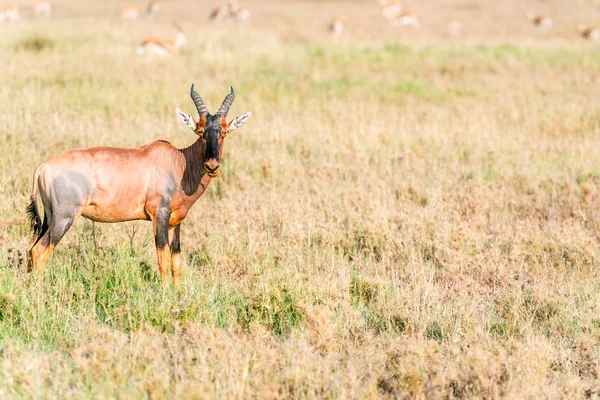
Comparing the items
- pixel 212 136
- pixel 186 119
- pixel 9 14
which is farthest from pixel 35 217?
pixel 9 14

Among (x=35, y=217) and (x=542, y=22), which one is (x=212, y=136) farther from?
(x=542, y=22)

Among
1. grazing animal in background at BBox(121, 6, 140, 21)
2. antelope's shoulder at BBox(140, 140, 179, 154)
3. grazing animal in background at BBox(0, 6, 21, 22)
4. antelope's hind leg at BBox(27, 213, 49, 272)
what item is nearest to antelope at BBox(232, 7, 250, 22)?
grazing animal in background at BBox(121, 6, 140, 21)

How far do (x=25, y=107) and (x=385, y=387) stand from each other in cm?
857

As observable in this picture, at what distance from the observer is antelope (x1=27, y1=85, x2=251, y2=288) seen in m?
5.80

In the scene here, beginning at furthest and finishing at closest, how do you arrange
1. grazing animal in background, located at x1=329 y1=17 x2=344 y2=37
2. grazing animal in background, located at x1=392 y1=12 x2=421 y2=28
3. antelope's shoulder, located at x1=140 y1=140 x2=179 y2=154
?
grazing animal in background, located at x1=392 y1=12 x2=421 y2=28
grazing animal in background, located at x1=329 y1=17 x2=344 y2=37
antelope's shoulder, located at x1=140 y1=140 x2=179 y2=154

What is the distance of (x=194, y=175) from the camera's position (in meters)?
6.37

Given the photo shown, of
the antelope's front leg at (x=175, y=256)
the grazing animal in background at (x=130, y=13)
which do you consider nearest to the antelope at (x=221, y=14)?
the grazing animal in background at (x=130, y=13)

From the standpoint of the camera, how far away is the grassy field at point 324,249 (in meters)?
4.63

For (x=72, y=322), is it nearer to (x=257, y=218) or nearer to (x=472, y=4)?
(x=257, y=218)

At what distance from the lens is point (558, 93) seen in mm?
15156

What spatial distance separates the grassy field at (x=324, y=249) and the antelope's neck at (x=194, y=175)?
30.6 inches

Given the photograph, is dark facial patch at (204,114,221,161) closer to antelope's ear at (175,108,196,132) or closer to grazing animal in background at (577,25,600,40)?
antelope's ear at (175,108,196,132)

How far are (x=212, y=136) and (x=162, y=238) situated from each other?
100 centimetres

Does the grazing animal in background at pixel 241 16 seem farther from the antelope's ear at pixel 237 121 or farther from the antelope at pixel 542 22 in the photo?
the antelope's ear at pixel 237 121
